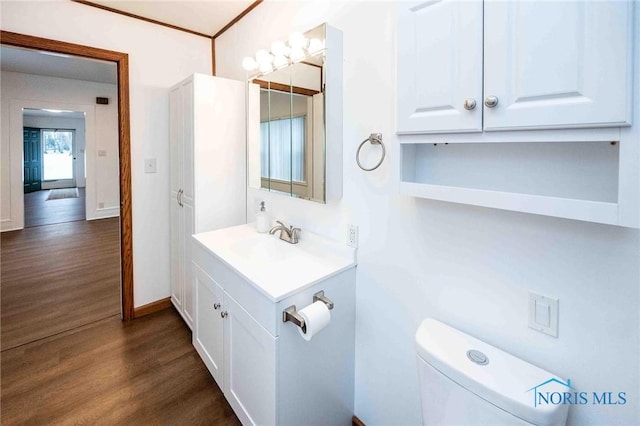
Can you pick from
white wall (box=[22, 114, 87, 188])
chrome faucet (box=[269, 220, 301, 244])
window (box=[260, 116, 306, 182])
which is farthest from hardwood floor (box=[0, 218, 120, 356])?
white wall (box=[22, 114, 87, 188])

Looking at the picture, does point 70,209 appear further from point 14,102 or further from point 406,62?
point 406,62

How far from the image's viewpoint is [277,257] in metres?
1.72

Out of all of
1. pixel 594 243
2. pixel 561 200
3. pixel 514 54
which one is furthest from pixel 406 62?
pixel 594 243

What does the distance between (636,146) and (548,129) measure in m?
0.16

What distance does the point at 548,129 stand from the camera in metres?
0.74

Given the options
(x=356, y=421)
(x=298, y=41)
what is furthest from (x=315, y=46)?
(x=356, y=421)

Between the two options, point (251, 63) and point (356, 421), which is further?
→ point (251, 63)

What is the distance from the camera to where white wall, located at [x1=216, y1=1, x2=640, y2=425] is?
81cm

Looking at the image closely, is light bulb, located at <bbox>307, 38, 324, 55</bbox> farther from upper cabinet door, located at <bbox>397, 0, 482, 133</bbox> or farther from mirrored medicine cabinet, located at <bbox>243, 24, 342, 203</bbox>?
upper cabinet door, located at <bbox>397, 0, 482, 133</bbox>

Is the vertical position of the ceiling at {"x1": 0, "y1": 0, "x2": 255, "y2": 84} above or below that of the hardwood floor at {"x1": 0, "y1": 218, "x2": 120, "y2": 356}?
above

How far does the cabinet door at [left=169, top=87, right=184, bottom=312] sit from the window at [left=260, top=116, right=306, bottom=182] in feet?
2.59

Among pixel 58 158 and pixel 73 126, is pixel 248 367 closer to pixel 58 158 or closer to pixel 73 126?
pixel 73 126

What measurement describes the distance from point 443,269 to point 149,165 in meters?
2.32

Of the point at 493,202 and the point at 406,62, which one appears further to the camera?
the point at 406,62
